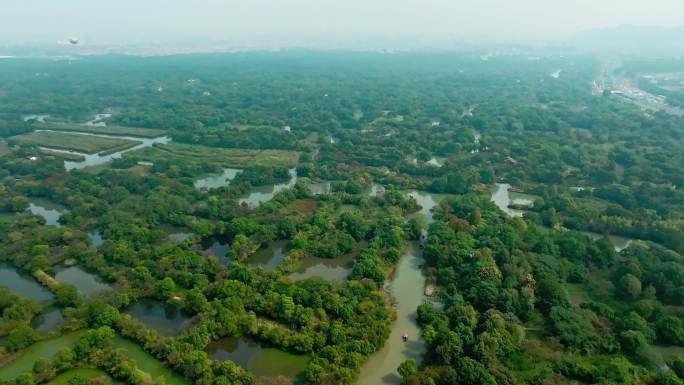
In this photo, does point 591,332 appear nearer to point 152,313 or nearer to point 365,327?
point 365,327

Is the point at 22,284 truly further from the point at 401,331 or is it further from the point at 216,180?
the point at 401,331

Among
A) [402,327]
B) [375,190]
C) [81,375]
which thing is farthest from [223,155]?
[402,327]

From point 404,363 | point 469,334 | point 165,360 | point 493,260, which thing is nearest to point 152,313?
point 165,360

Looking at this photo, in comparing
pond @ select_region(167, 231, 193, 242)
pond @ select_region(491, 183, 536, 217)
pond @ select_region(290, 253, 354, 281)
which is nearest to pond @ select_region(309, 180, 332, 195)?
pond @ select_region(290, 253, 354, 281)

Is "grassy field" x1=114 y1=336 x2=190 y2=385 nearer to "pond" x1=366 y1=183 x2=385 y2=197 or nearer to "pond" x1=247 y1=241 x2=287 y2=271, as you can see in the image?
"pond" x1=247 y1=241 x2=287 y2=271

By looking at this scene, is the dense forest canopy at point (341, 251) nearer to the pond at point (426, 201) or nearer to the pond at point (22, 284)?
the pond at point (22, 284)

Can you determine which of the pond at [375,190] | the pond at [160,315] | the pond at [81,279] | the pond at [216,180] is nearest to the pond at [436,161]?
the pond at [375,190]
